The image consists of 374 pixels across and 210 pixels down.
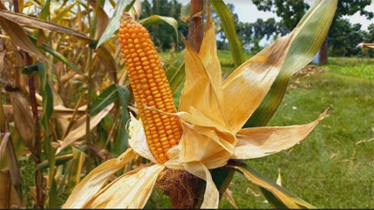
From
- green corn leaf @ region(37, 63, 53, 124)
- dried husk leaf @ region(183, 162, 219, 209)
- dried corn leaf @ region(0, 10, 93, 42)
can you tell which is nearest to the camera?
dried husk leaf @ region(183, 162, 219, 209)

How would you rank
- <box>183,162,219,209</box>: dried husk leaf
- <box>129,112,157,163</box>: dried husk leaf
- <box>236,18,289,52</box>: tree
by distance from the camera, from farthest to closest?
1. <box>236,18,289,52</box>: tree
2. <box>129,112,157,163</box>: dried husk leaf
3. <box>183,162,219,209</box>: dried husk leaf

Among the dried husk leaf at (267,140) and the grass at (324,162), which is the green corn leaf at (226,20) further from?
the grass at (324,162)

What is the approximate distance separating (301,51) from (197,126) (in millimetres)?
157

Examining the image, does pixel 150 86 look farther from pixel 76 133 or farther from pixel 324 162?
pixel 324 162

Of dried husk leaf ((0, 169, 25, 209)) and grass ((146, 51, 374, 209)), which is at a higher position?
dried husk leaf ((0, 169, 25, 209))

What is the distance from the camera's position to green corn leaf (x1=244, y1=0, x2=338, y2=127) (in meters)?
0.43

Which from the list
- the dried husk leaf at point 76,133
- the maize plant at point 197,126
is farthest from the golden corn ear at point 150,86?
the dried husk leaf at point 76,133

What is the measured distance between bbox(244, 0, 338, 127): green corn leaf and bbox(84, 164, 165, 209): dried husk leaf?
4.6 inches

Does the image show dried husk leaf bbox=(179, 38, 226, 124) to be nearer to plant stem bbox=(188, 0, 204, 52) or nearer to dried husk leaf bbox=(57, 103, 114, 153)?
Result: plant stem bbox=(188, 0, 204, 52)

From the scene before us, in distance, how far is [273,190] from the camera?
33 cm

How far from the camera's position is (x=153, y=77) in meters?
0.40

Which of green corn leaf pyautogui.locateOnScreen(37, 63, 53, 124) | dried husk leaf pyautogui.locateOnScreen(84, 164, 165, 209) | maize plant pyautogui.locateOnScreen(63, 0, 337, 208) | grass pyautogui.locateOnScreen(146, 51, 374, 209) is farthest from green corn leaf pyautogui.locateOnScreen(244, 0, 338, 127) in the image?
green corn leaf pyautogui.locateOnScreen(37, 63, 53, 124)

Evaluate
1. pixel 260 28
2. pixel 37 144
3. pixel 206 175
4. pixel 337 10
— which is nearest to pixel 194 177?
pixel 206 175

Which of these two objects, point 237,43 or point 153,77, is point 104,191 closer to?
point 153,77
